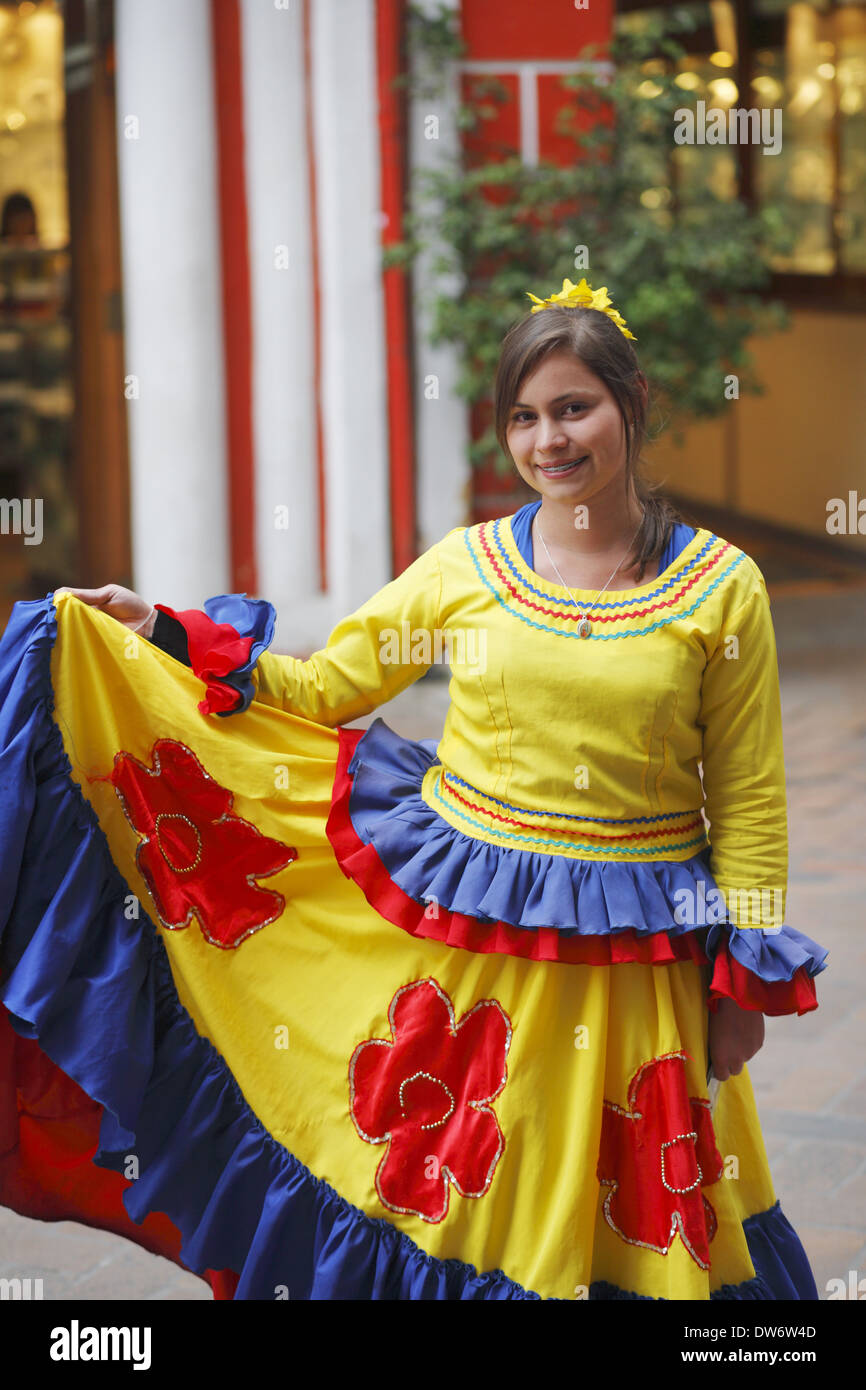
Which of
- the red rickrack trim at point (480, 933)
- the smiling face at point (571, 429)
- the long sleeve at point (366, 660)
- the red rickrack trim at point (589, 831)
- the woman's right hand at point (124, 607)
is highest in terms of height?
the smiling face at point (571, 429)

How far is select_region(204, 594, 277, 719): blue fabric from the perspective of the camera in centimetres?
246

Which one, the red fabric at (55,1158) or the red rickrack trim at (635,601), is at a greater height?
the red rickrack trim at (635,601)

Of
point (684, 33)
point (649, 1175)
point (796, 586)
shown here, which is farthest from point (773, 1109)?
point (684, 33)

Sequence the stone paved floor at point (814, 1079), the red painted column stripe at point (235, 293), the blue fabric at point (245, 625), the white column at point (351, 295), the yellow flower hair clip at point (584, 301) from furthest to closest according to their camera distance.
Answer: the red painted column stripe at point (235, 293) < the white column at point (351, 295) < the stone paved floor at point (814, 1079) < the blue fabric at point (245, 625) < the yellow flower hair clip at point (584, 301)

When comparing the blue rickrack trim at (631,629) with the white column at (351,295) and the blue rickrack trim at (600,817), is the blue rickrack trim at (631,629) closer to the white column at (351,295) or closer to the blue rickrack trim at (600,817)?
the blue rickrack trim at (600,817)

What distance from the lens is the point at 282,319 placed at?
7.32 m

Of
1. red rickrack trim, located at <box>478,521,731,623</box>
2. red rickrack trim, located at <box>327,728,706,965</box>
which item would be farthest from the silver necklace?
red rickrack trim, located at <box>327,728,706,965</box>

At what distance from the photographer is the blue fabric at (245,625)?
97.0 inches

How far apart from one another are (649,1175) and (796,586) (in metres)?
7.16

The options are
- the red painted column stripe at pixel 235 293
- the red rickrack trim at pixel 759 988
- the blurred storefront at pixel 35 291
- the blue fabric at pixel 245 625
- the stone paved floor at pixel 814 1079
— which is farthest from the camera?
the blurred storefront at pixel 35 291

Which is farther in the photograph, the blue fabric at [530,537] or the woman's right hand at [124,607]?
the woman's right hand at [124,607]

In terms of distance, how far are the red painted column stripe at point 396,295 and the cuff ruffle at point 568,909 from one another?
4983 millimetres

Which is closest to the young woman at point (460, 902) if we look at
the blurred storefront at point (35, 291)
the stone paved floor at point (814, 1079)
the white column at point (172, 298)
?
the stone paved floor at point (814, 1079)

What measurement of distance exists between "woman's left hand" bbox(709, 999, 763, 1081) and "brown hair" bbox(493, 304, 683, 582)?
588 mm
